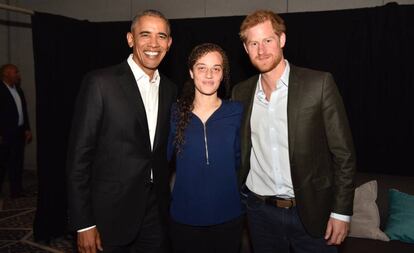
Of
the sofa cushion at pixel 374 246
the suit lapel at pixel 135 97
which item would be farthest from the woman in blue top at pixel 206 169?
the sofa cushion at pixel 374 246

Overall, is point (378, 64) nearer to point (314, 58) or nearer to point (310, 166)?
point (314, 58)

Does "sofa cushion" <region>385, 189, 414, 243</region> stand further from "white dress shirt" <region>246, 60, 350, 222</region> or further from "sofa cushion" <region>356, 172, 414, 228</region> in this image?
"white dress shirt" <region>246, 60, 350, 222</region>

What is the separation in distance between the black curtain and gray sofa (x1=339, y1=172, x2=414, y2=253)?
0.50m

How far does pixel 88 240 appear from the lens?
69.0 inches

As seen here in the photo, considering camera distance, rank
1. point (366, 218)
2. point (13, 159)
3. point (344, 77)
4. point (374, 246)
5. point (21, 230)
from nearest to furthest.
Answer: point (374, 246)
point (366, 218)
point (344, 77)
point (21, 230)
point (13, 159)

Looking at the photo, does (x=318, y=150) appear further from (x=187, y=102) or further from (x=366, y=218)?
(x=366, y=218)

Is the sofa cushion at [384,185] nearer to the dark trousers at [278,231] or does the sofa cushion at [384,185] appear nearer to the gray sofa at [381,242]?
the gray sofa at [381,242]

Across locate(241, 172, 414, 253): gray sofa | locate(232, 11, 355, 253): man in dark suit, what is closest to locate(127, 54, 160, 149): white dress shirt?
locate(232, 11, 355, 253): man in dark suit

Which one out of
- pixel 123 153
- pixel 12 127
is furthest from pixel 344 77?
pixel 12 127

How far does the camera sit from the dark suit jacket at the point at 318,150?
1.73 metres

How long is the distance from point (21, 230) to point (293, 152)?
3.24 meters

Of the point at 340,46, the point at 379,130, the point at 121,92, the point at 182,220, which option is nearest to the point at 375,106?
the point at 379,130

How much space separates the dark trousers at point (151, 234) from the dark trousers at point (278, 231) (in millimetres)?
500

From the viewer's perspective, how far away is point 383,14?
11.0 feet
